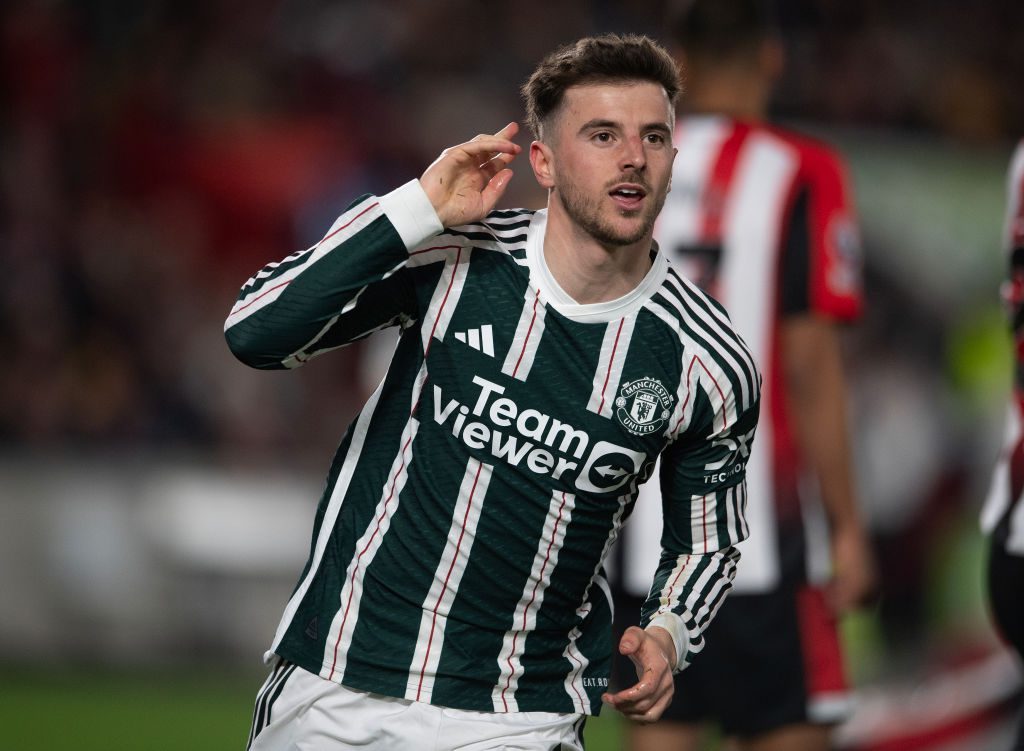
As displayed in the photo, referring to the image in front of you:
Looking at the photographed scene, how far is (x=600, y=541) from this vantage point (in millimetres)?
2867

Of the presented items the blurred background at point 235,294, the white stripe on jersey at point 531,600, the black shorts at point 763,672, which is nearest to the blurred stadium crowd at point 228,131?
the blurred background at point 235,294

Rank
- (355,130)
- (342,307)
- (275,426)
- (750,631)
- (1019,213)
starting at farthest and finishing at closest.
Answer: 1. (355,130)
2. (275,426)
3. (750,631)
4. (1019,213)
5. (342,307)

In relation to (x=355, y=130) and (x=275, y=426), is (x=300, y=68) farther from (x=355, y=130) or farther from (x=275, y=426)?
(x=275, y=426)

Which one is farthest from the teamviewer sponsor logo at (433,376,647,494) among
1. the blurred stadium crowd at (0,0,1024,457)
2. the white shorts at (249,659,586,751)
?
the blurred stadium crowd at (0,0,1024,457)

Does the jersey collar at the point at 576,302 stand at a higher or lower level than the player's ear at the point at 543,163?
lower

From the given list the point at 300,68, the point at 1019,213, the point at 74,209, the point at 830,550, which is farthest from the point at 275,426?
the point at 1019,213

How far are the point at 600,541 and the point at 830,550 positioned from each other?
4.54 ft

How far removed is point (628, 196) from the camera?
2730 millimetres

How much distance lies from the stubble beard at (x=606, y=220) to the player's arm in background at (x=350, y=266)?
0.14 metres

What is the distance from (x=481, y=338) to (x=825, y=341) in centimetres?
142

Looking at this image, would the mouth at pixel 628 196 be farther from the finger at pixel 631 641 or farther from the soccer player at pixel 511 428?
the finger at pixel 631 641

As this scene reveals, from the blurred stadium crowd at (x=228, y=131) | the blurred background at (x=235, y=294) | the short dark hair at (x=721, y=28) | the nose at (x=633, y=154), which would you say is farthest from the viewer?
the blurred stadium crowd at (x=228, y=131)

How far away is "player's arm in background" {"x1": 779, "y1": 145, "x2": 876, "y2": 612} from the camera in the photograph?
3.88m

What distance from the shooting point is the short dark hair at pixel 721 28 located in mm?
3957
